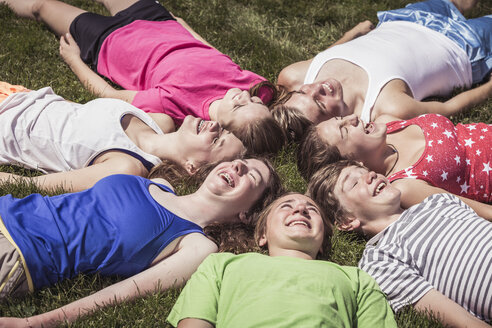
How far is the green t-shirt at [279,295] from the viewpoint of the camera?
8.69 feet

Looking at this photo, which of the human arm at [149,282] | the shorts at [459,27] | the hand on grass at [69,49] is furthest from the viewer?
the shorts at [459,27]

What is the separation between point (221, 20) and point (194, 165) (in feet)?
9.67

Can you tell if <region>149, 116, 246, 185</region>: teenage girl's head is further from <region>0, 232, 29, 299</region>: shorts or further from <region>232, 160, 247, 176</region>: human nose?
<region>0, 232, 29, 299</region>: shorts

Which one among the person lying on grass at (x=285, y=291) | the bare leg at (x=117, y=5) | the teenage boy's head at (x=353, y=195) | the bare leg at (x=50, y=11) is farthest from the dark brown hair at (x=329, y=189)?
the bare leg at (x=50, y=11)

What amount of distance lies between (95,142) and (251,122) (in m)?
1.42

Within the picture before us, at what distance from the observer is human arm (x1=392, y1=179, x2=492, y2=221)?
12.9ft

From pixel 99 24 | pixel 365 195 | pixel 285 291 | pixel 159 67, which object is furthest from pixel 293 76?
pixel 285 291

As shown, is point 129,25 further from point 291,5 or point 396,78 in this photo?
point 396,78

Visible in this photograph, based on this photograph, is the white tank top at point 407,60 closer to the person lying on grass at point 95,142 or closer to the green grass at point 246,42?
the green grass at point 246,42

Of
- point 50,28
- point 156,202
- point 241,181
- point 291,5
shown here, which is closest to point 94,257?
point 156,202

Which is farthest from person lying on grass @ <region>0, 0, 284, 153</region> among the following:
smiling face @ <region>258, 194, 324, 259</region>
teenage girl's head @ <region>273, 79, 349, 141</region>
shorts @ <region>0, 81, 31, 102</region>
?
smiling face @ <region>258, 194, 324, 259</region>

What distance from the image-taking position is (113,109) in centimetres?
430

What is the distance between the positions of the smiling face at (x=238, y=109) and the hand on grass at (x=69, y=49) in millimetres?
1911

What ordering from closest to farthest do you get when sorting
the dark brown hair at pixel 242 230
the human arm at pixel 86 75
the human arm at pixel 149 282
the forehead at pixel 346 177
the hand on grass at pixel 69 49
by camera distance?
the human arm at pixel 149 282 < the dark brown hair at pixel 242 230 < the forehead at pixel 346 177 < the human arm at pixel 86 75 < the hand on grass at pixel 69 49
